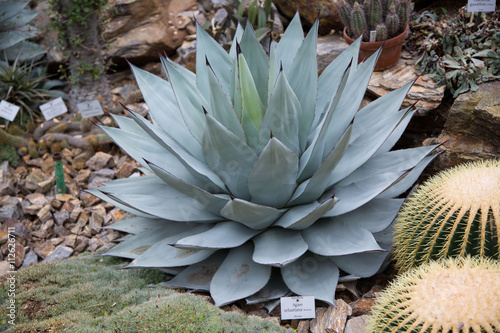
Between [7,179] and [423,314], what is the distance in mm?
3377

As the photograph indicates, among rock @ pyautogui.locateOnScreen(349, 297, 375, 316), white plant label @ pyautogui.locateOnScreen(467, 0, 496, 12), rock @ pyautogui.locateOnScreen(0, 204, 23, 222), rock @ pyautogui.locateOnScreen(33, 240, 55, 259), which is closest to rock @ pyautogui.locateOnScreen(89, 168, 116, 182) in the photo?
rock @ pyautogui.locateOnScreen(0, 204, 23, 222)

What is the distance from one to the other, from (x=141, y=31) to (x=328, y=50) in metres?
2.06

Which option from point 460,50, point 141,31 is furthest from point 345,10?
point 141,31

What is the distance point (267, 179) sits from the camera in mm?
2135

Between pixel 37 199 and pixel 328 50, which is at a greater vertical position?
pixel 328 50

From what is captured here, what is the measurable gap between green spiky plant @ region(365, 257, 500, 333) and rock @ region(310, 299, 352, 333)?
454 millimetres

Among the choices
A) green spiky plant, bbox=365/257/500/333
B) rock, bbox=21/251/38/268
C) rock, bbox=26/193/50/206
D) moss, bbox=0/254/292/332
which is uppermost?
green spiky plant, bbox=365/257/500/333

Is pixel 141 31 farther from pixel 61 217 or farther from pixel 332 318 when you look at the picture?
pixel 332 318

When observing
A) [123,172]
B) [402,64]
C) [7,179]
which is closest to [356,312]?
[402,64]

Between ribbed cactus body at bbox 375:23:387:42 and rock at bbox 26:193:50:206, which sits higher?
ribbed cactus body at bbox 375:23:387:42

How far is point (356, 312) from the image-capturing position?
2.17 metres

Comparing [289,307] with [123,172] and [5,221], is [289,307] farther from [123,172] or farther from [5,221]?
[5,221]

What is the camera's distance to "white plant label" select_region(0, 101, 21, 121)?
4.03m

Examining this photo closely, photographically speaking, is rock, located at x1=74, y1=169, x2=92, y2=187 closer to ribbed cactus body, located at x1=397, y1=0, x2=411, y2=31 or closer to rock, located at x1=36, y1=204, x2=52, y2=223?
rock, located at x1=36, y1=204, x2=52, y2=223
